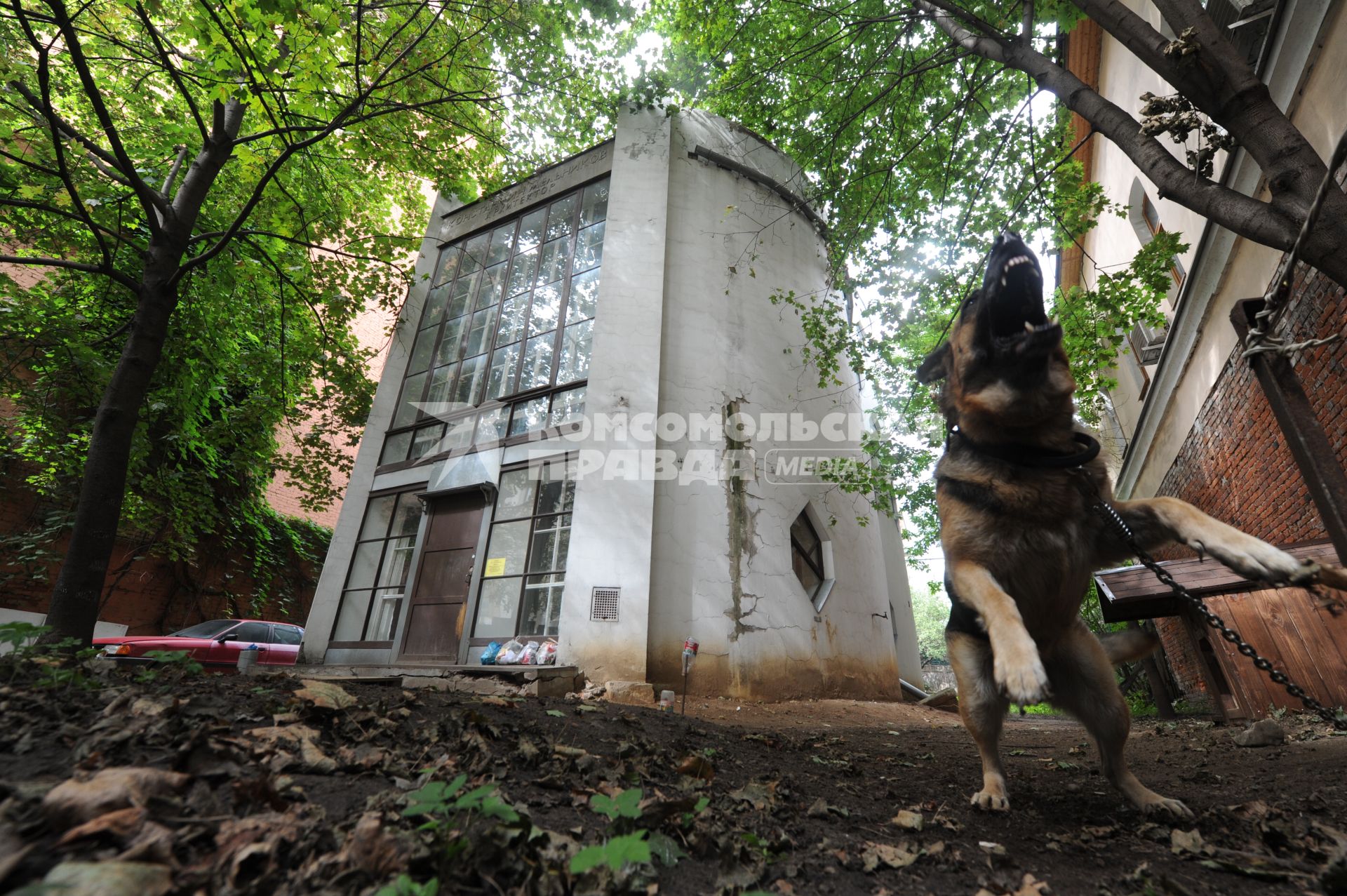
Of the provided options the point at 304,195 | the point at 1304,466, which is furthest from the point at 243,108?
the point at 1304,466

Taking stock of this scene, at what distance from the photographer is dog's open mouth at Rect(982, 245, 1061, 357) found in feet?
8.26

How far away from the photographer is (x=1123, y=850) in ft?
6.84

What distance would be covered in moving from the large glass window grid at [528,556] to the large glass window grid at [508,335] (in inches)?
38.5

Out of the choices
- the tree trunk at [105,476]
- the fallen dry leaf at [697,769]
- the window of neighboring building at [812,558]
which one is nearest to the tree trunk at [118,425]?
the tree trunk at [105,476]

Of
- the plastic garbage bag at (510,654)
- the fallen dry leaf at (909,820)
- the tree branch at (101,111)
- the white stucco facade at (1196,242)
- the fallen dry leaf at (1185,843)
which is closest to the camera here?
the fallen dry leaf at (1185,843)

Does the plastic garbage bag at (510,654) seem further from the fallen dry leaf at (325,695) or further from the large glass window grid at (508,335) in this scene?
the fallen dry leaf at (325,695)

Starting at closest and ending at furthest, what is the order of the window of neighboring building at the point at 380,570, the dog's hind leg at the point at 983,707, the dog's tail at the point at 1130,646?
the dog's hind leg at the point at 983,707 < the dog's tail at the point at 1130,646 < the window of neighboring building at the point at 380,570

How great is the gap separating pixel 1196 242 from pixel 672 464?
25.8 ft

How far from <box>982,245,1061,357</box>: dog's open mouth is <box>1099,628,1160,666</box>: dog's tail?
1.76 meters

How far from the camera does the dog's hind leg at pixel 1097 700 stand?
2.64 meters

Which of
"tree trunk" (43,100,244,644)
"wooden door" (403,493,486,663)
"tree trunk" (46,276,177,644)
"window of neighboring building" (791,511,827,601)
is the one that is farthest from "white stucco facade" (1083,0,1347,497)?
"wooden door" (403,493,486,663)

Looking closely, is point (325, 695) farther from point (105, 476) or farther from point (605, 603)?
point (605, 603)

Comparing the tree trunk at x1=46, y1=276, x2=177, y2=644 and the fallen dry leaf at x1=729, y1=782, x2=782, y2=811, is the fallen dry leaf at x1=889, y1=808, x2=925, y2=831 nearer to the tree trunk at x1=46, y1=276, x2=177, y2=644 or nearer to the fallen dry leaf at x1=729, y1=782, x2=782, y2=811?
the fallen dry leaf at x1=729, y1=782, x2=782, y2=811

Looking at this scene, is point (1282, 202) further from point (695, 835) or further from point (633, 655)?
point (633, 655)
